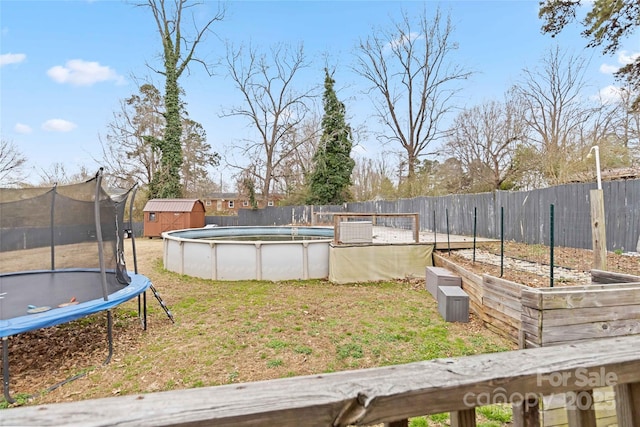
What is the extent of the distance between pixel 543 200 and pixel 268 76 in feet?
63.6

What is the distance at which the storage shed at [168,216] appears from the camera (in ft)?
57.5

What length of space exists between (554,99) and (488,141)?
3.68 metres

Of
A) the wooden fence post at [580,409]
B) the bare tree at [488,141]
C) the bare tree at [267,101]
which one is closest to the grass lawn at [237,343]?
the wooden fence post at [580,409]

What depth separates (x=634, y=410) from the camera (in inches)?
31.4

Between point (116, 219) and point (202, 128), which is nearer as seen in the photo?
point (116, 219)

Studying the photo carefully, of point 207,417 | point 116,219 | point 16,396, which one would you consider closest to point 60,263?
point 116,219

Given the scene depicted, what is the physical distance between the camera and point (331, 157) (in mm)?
20703

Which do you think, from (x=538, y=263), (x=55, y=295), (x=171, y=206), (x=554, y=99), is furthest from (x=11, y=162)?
(x=554, y=99)

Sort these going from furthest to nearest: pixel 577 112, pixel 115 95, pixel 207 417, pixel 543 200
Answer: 1. pixel 115 95
2. pixel 577 112
3. pixel 543 200
4. pixel 207 417

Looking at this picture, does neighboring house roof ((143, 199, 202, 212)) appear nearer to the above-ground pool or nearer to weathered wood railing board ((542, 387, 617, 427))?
the above-ground pool

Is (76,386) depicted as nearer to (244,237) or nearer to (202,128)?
(244,237)

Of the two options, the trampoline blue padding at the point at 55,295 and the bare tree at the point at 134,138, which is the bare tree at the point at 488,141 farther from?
the bare tree at the point at 134,138

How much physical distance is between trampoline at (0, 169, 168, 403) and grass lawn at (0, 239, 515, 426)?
17.8 inches

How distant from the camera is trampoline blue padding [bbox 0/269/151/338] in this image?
10.6 ft
